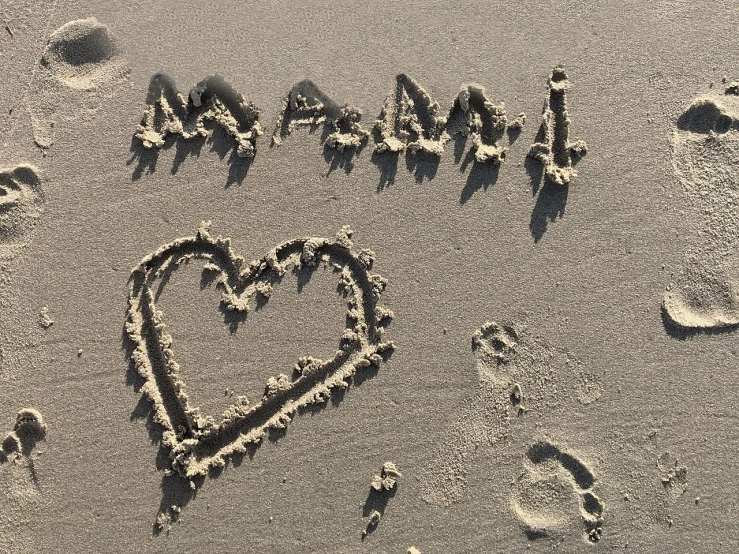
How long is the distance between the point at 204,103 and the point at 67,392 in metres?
2.37

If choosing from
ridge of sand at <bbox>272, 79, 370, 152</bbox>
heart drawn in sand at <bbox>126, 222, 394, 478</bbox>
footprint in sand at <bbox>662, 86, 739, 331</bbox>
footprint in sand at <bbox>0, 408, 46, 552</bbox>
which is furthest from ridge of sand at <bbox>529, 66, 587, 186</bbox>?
footprint in sand at <bbox>0, 408, 46, 552</bbox>

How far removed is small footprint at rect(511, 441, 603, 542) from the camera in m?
3.67

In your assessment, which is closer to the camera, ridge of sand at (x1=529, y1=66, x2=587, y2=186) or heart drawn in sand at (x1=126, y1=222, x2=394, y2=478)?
heart drawn in sand at (x1=126, y1=222, x2=394, y2=478)

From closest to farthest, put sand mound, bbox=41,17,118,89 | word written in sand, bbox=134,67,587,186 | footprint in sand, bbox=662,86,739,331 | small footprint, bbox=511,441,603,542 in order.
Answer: small footprint, bbox=511,441,603,542 → footprint in sand, bbox=662,86,739,331 → word written in sand, bbox=134,67,587,186 → sand mound, bbox=41,17,118,89

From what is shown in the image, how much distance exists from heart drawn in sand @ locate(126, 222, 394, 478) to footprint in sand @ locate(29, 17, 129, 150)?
4.42 feet

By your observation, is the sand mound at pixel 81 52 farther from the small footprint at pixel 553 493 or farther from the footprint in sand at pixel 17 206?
the small footprint at pixel 553 493

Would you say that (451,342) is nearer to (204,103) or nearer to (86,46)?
(204,103)

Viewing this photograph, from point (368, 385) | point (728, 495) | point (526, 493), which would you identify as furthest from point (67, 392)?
point (728, 495)

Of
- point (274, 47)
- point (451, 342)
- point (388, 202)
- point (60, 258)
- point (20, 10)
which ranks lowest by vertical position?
point (451, 342)

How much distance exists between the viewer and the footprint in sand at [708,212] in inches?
151

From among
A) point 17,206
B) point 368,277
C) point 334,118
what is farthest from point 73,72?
point 368,277

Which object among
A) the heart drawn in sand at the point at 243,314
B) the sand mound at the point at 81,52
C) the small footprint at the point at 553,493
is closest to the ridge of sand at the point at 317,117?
the heart drawn in sand at the point at 243,314

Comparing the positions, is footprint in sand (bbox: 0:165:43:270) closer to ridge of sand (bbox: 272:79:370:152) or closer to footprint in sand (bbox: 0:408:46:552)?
footprint in sand (bbox: 0:408:46:552)

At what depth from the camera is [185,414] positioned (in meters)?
3.74
